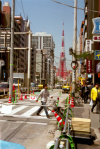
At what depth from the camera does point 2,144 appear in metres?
6.25

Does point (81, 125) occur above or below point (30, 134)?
above

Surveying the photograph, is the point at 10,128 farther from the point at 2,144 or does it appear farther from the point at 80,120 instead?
the point at 80,120

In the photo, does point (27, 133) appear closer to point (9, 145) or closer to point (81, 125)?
point (9, 145)

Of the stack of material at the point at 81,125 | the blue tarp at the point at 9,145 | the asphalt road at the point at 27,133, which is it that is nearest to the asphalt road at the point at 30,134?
the asphalt road at the point at 27,133

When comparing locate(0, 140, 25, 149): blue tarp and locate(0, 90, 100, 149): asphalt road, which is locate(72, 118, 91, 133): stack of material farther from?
locate(0, 140, 25, 149): blue tarp

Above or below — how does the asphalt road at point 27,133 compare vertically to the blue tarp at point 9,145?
below

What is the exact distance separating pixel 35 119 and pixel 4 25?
6841cm

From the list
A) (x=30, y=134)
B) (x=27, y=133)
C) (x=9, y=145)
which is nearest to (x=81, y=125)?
(x=30, y=134)

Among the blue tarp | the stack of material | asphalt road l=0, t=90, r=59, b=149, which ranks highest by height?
the stack of material

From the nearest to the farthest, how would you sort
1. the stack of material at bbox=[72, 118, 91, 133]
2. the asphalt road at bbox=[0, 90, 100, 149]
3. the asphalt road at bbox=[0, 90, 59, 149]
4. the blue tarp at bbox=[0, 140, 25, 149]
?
the blue tarp at bbox=[0, 140, 25, 149] < the asphalt road at bbox=[0, 90, 100, 149] < the asphalt road at bbox=[0, 90, 59, 149] < the stack of material at bbox=[72, 118, 91, 133]

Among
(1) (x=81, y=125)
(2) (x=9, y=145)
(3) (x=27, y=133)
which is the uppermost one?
(1) (x=81, y=125)

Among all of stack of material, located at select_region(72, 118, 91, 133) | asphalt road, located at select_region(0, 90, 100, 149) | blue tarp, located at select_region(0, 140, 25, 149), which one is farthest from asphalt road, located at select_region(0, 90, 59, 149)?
stack of material, located at select_region(72, 118, 91, 133)

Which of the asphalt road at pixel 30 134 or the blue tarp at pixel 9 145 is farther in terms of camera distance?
the asphalt road at pixel 30 134

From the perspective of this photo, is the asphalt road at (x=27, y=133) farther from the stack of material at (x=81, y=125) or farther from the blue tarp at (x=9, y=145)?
the stack of material at (x=81, y=125)
